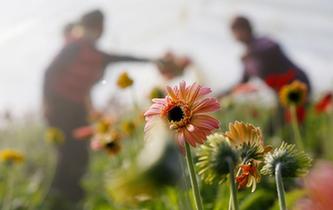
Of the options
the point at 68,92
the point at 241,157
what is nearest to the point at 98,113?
the point at 68,92

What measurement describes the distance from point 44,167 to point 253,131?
20.5ft

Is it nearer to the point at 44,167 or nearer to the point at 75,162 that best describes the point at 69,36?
the point at 75,162

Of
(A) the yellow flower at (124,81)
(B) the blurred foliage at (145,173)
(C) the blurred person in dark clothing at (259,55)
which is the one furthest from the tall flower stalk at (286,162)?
(C) the blurred person in dark clothing at (259,55)

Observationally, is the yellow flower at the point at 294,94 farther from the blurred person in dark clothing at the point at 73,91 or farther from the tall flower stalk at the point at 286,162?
the blurred person in dark clothing at the point at 73,91

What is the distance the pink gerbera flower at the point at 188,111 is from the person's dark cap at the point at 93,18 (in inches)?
154

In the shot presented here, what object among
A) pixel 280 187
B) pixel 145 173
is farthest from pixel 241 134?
pixel 145 173

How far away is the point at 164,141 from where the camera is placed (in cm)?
74

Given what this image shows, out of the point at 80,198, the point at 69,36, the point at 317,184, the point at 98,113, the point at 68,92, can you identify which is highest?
the point at 69,36

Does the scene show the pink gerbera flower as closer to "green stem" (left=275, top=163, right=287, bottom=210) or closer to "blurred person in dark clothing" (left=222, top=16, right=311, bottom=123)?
"green stem" (left=275, top=163, right=287, bottom=210)

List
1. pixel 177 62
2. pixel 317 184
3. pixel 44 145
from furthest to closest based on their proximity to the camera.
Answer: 1. pixel 44 145
2. pixel 177 62
3. pixel 317 184

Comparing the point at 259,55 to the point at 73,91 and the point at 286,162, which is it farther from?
the point at 286,162

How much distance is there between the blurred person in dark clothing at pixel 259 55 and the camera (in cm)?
512

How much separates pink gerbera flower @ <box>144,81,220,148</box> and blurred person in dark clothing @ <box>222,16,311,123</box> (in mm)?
4099

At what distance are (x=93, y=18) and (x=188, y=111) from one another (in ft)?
12.9
